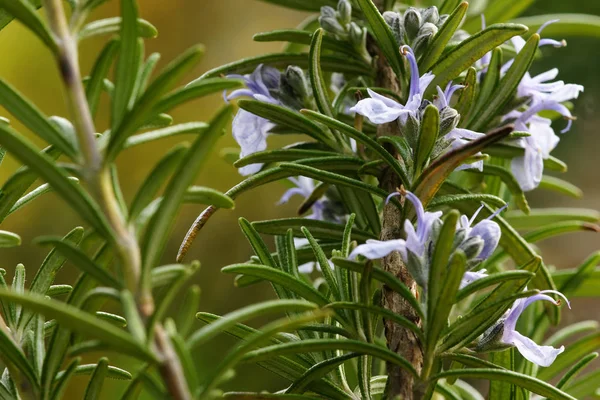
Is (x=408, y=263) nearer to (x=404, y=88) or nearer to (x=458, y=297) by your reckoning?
(x=458, y=297)

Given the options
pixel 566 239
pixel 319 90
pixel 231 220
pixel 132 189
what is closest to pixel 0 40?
pixel 132 189

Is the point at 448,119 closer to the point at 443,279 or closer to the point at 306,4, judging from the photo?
the point at 443,279

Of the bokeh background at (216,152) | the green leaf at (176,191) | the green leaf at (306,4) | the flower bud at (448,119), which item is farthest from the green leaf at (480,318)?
the bokeh background at (216,152)

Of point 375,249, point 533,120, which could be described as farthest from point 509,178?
point 375,249

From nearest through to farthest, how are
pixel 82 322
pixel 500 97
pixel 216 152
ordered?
pixel 82 322 → pixel 500 97 → pixel 216 152

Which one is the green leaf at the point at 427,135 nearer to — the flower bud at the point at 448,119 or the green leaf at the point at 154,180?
the flower bud at the point at 448,119

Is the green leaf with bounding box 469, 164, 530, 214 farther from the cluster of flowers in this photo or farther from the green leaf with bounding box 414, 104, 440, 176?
the green leaf with bounding box 414, 104, 440, 176
